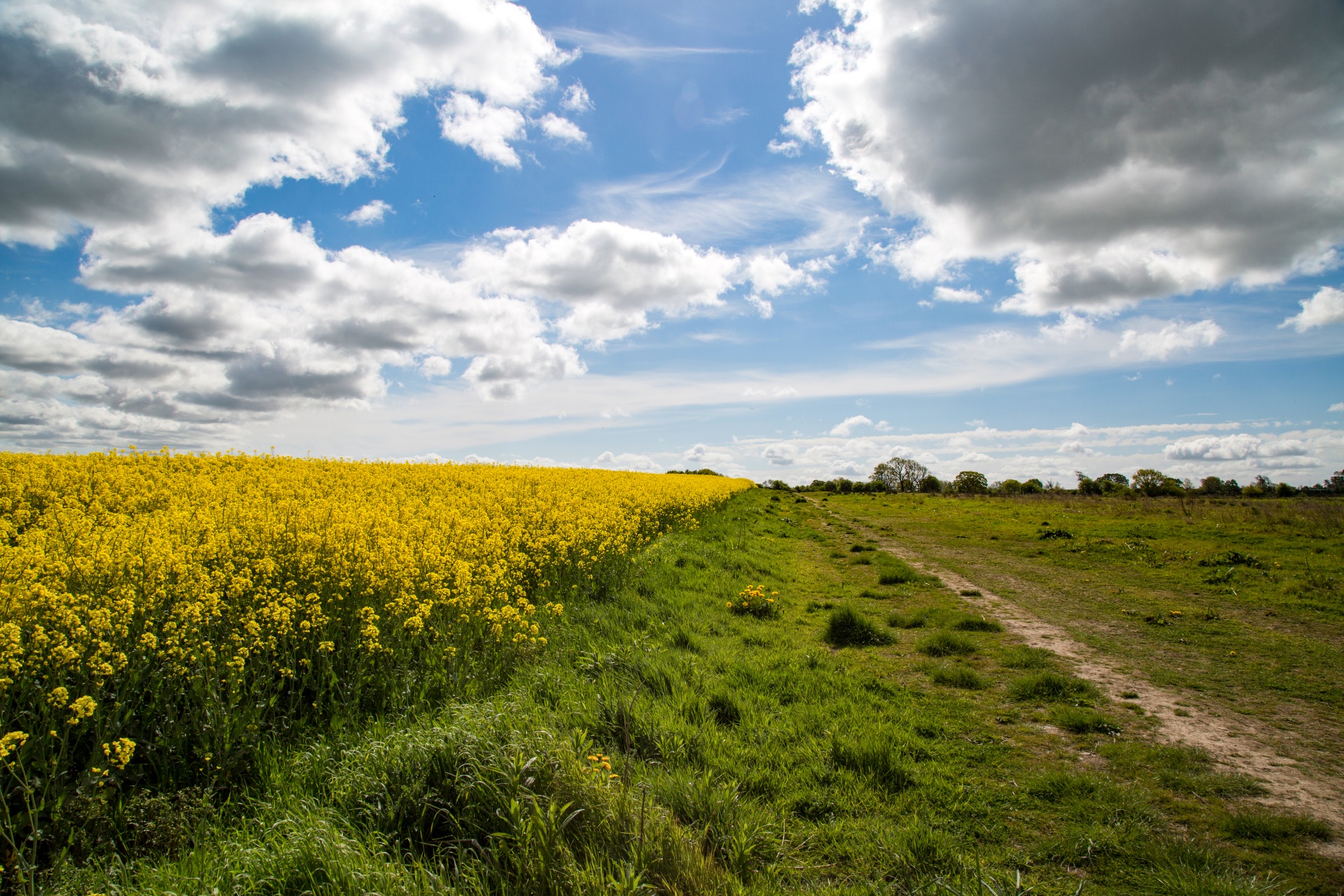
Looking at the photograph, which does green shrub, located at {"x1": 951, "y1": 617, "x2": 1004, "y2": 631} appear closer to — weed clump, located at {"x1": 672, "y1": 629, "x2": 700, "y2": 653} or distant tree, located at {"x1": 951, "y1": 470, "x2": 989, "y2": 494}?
weed clump, located at {"x1": 672, "y1": 629, "x2": 700, "y2": 653}

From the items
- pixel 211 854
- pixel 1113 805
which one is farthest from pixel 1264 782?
pixel 211 854

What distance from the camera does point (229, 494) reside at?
9.80m

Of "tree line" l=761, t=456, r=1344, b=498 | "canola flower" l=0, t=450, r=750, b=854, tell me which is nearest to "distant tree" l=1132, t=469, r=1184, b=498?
"tree line" l=761, t=456, r=1344, b=498

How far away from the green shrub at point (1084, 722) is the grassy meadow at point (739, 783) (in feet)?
0.07

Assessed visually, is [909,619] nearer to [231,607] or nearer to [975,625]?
[975,625]

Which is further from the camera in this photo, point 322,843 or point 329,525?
point 329,525

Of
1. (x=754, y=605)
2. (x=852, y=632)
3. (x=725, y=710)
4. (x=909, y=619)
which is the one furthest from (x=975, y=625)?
(x=725, y=710)

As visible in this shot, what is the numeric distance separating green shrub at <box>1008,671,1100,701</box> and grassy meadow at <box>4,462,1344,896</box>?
30mm

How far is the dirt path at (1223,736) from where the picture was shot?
4.02 metres

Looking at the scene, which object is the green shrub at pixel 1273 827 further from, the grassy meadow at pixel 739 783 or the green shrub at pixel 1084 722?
the green shrub at pixel 1084 722

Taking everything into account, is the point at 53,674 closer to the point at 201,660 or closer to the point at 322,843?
the point at 201,660

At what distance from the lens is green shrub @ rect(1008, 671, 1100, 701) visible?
5875 mm

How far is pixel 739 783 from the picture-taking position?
13.2 feet

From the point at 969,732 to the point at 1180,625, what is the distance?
599 cm
